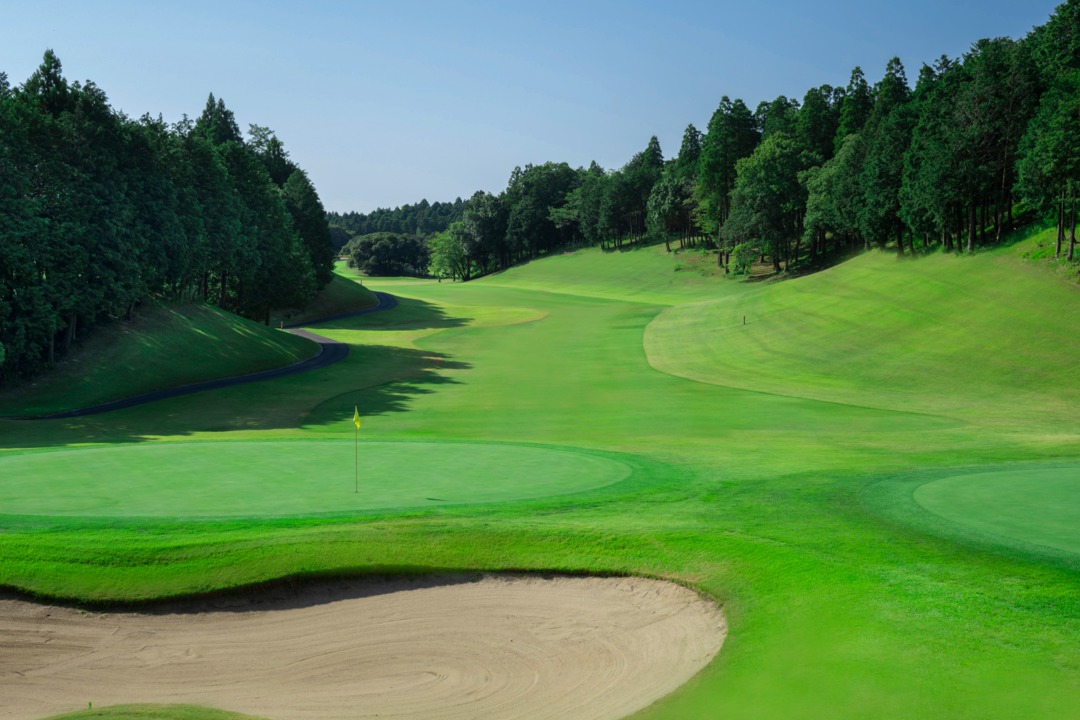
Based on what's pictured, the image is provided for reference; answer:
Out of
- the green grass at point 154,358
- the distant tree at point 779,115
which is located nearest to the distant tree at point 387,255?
the distant tree at point 779,115

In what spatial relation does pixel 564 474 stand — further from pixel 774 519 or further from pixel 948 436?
pixel 948 436

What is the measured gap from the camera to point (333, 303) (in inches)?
4008

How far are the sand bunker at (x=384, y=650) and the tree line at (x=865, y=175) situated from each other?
176 ft

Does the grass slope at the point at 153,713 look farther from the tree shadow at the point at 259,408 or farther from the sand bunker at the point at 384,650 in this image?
the tree shadow at the point at 259,408

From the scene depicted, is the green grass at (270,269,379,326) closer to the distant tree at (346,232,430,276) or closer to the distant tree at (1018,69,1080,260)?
the distant tree at (1018,69,1080,260)

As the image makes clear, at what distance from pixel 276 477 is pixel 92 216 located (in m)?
37.5

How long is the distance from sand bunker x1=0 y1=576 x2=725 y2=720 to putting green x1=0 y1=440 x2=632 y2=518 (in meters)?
2.69

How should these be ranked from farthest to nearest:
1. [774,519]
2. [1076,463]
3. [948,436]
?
1. [948,436]
2. [1076,463]
3. [774,519]

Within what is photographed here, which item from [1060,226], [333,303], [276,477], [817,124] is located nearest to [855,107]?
[817,124]

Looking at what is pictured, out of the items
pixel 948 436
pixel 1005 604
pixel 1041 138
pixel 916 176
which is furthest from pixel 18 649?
pixel 916 176

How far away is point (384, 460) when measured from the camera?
1905 cm

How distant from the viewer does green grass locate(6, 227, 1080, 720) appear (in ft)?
30.1

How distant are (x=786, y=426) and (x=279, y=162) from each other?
291 ft

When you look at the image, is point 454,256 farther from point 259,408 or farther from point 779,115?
point 259,408
